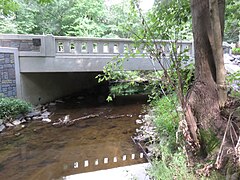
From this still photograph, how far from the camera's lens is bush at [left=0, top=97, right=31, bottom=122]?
5.18 meters

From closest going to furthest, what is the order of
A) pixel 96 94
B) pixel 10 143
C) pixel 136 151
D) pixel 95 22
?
pixel 136 151 < pixel 10 143 < pixel 96 94 < pixel 95 22

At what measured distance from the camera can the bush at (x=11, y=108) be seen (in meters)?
5.18

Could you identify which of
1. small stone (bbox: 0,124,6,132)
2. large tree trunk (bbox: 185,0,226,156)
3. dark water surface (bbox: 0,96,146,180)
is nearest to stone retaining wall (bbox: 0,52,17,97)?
small stone (bbox: 0,124,6,132)

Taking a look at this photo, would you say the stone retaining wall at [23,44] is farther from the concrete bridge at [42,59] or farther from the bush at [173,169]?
the bush at [173,169]

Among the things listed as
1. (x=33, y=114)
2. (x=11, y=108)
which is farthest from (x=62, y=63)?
(x=11, y=108)

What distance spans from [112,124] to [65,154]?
1.85 metres

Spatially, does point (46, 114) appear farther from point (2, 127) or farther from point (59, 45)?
point (59, 45)

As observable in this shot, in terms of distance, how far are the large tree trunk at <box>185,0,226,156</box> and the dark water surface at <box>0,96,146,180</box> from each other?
4.75ft

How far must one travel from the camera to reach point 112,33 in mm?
12336

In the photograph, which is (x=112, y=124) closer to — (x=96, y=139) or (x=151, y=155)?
(x=96, y=139)

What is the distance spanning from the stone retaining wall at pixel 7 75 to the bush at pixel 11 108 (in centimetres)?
32

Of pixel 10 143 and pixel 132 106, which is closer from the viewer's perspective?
pixel 10 143

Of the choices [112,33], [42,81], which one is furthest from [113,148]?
[112,33]

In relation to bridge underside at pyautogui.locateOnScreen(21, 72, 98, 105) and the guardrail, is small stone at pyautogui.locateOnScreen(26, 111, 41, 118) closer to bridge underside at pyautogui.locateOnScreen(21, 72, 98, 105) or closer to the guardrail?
bridge underside at pyautogui.locateOnScreen(21, 72, 98, 105)
